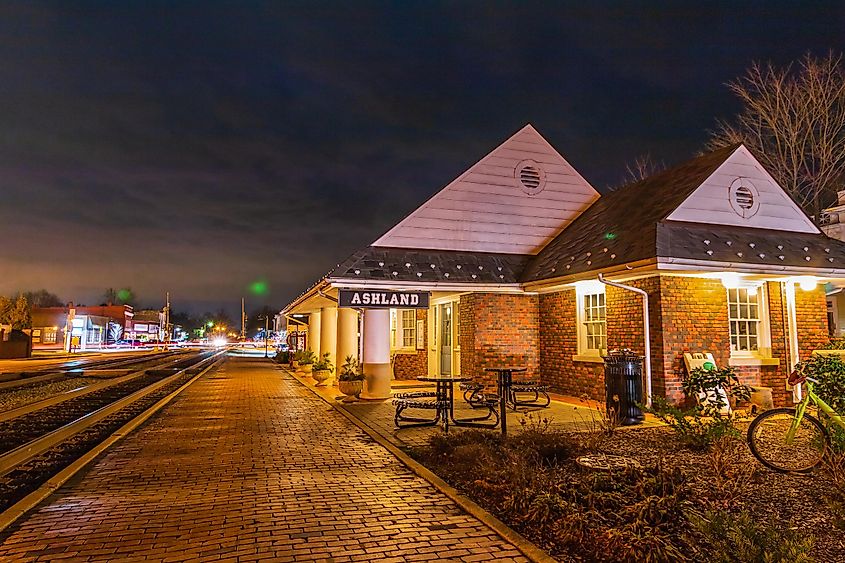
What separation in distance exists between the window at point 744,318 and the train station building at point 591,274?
30 mm

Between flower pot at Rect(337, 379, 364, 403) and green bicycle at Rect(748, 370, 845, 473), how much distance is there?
8074mm

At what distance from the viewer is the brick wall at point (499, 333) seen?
1404 cm

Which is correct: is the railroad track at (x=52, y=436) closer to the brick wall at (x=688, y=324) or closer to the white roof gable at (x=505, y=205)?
the white roof gable at (x=505, y=205)

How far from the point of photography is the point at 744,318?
11836 millimetres

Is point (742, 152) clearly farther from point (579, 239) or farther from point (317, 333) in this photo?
point (317, 333)

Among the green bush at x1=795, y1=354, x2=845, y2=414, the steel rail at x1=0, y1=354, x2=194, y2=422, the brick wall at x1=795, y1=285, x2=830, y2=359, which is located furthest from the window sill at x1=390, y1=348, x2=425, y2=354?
the green bush at x1=795, y1=354, x2=845, y2=414

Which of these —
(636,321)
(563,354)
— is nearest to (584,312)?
(563,354)

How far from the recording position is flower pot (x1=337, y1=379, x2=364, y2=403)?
41.9 feet

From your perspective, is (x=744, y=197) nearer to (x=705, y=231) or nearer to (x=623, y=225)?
(x=705, y=231)

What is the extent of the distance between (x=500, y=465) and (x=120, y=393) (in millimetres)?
15384

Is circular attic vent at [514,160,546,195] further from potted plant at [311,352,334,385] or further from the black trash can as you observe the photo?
potted plant at [311,352,334,385]

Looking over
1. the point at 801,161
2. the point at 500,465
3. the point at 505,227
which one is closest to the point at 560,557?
the point at 500,465

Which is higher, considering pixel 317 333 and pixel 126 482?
pixel 317 333

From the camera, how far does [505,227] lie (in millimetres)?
15508
